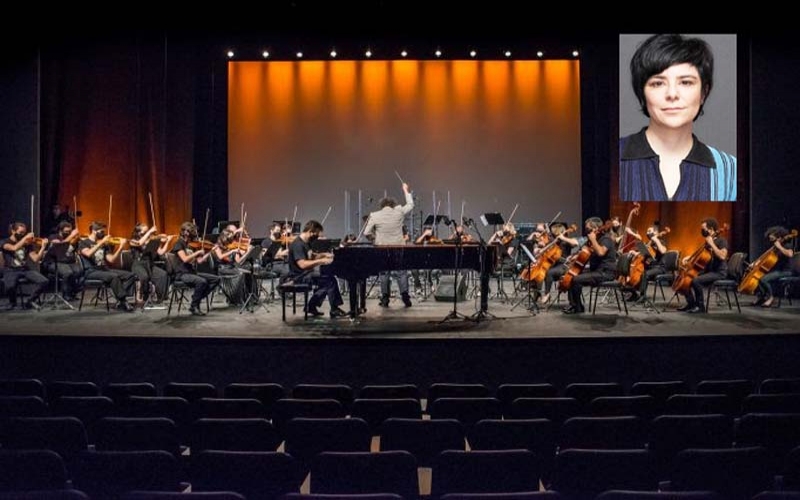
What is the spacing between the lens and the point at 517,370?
7551 millimetres

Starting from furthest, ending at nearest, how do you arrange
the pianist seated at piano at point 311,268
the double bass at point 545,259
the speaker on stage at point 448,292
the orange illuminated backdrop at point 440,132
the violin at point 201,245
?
the orange illuminated backdrop at point 440,132, the speaker on stage at point 448,292, the violin at point 201,245, the double bass at point 545,259, the pianist seated at piano at point 311,268

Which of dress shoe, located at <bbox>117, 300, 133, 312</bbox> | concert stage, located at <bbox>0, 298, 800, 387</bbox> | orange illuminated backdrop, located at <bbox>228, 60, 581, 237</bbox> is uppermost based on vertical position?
orange illuminated backdrop, located at <bbox>228, 60, 581, 237</bbox>

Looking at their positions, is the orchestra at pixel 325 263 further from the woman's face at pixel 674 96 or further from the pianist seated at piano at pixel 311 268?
the woman's face at pixel 674 96

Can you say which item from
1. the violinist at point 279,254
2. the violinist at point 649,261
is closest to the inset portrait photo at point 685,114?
the violinist at point 649,261

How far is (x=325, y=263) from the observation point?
973 centimetres

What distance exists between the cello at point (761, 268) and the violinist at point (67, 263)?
9833mm

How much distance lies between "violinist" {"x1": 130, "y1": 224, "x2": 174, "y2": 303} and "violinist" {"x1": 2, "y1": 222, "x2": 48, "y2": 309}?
1.27 meters

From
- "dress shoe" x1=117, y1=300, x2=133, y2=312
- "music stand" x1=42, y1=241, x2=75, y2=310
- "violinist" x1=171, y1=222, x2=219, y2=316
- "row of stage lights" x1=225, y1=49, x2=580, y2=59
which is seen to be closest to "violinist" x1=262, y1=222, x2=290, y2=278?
"violinist" x1=171, y1=222, x2=219, y2=316

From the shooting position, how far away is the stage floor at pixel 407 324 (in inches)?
314

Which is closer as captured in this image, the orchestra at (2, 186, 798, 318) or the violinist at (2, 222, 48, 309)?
the orchestra at (2, 186, 798, 318)

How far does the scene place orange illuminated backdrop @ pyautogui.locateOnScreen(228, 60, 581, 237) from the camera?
1684 centimetres

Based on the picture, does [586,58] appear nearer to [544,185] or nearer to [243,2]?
[544,185]

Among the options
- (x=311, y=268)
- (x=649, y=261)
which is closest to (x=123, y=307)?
(x=311, y=268)

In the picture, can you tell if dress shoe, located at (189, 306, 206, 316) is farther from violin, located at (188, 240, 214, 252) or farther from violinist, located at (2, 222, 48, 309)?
violinist, located at (2, 222, 48, 309)
